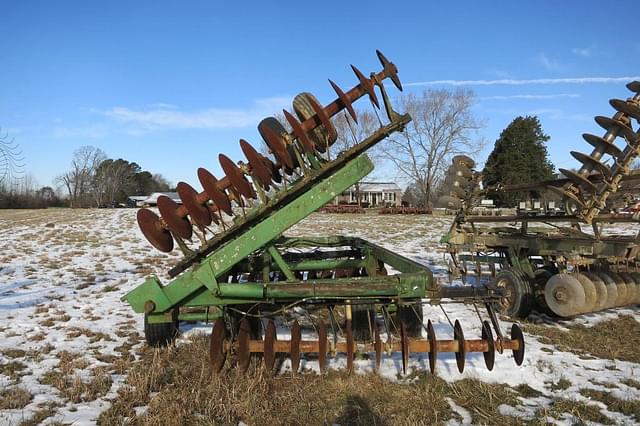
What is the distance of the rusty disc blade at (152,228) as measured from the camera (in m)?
3.95

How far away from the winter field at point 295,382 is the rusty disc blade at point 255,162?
1810 mm

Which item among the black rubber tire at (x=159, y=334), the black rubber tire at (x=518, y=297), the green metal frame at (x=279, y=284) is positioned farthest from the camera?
the black rubber tire at (x=518, y=297)

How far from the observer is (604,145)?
5820mm

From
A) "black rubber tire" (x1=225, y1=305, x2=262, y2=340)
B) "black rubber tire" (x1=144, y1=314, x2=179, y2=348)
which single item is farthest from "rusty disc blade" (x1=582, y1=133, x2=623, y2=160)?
"black rubber tire" (x1=144, y1=314, x2=179, y2=348)

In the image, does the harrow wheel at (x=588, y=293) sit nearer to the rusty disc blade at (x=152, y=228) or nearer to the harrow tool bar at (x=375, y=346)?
the harrow tool bar at (x=375, y=346)

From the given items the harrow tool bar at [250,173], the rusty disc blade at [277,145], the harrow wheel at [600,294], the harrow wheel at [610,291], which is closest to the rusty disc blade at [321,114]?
the harrow tool bar at [250,173]

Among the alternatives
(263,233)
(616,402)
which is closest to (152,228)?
(263,233)

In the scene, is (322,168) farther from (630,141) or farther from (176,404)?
(630,141)

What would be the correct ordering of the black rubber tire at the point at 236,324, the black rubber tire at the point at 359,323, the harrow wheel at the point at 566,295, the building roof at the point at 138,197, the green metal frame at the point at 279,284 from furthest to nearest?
the building roof at the point at 138,197 → the harrow wheel at the point at 566,295 → the black rubber tire at the point at 359,323 → the black rubber tire at the point at 236,324 → the green metal frame at the point at 279,284

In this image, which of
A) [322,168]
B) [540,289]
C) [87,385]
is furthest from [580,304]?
[87,385]

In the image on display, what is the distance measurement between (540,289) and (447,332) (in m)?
2.09

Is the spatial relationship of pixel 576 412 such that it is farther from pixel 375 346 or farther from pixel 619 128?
pixel 619 128

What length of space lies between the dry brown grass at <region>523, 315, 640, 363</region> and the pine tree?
31.4 meters

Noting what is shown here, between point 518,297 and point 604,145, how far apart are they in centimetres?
246
